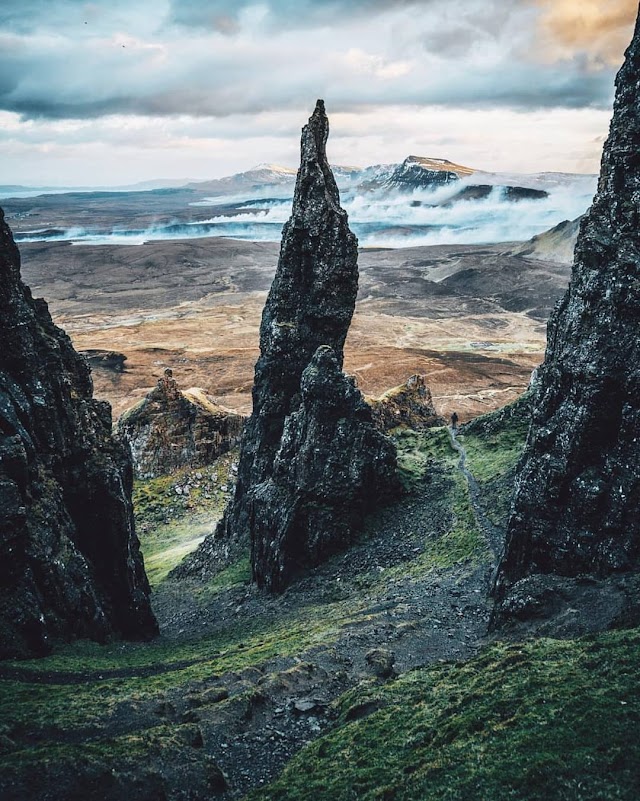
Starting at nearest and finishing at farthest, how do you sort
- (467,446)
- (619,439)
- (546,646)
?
(546,646) < (619,439) < (467,446)

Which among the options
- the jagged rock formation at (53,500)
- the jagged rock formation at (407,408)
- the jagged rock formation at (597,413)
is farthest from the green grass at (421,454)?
the jagged rock formation at (53,500)

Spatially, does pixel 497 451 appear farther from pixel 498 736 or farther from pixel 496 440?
pixel 498 736

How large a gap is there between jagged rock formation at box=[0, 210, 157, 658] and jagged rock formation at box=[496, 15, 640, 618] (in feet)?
71.8

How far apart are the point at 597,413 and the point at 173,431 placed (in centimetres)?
5807

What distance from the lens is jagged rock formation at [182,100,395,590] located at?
146ft

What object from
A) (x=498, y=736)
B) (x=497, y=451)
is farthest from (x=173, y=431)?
(x=498, y=736)

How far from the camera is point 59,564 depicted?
32.2m

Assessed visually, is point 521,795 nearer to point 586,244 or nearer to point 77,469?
point 586,244

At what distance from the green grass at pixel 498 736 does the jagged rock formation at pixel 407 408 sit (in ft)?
159

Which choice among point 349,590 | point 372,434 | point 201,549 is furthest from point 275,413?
point 349,590

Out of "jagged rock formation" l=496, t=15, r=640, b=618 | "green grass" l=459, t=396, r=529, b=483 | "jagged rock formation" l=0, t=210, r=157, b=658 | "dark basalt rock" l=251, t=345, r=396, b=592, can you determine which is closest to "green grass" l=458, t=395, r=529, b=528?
"green grass" l=459, t=396, r=529, b=483

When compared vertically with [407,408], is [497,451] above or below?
below

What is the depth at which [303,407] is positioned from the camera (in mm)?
46906

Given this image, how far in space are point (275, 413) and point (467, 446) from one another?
1899 cm
